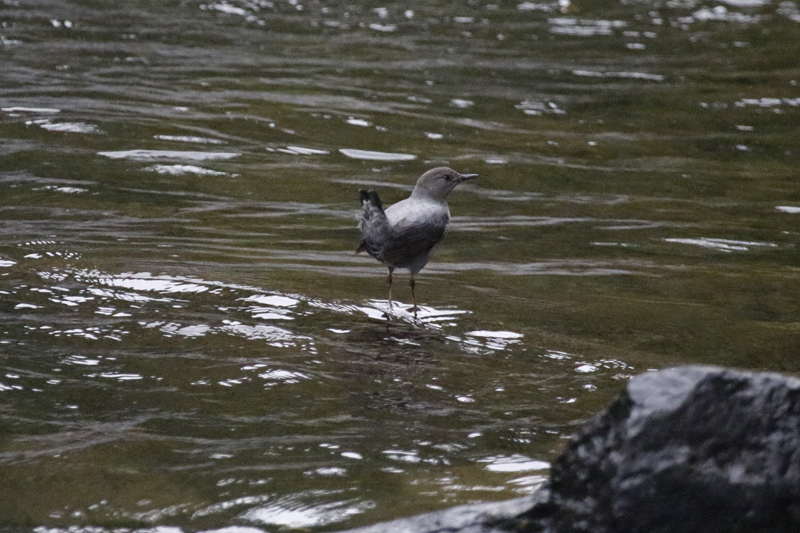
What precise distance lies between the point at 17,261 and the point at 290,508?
12.0 feet

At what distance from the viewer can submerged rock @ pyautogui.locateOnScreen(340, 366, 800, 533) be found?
3008mm

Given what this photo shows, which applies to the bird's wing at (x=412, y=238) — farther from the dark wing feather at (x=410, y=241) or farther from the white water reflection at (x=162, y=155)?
the white water reflection at (x=162, y=155)

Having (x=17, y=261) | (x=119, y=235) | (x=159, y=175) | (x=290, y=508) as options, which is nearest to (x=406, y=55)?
(x=159, y=175)

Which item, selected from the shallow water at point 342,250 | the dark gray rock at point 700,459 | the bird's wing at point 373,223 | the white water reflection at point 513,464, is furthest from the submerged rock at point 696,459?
the bird's wing at point 373,223

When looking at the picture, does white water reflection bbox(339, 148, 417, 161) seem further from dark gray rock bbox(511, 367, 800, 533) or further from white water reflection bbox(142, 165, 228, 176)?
dark gray rock bbox(511, 367, 800, 533)

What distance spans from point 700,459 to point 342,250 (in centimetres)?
527

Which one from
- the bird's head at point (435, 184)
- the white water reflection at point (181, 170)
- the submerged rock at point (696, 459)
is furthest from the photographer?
the white water reflection at point (181, 170)

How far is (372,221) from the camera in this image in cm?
580

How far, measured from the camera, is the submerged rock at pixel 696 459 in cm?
301

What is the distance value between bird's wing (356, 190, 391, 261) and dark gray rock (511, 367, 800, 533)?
2.70 m

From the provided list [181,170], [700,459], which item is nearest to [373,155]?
[181,170]

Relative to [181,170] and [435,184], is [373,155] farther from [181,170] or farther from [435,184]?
[435,184]

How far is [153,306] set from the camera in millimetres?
6152

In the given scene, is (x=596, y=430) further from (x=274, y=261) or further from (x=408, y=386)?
(x=274, y=261)
